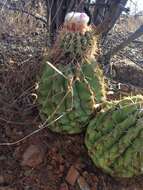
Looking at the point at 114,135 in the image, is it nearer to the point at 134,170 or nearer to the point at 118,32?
the point at 134,170

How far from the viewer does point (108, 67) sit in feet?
10.2

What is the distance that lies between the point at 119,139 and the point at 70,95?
0.31 metres

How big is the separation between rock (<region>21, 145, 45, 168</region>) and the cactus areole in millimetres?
133

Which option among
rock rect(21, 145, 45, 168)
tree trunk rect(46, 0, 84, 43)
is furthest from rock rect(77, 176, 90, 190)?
tree trunk rect(46, 0, 84, 43)

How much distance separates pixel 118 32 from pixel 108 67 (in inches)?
61.9

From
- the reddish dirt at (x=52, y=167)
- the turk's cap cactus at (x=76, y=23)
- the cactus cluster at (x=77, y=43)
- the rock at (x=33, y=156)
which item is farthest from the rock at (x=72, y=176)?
the turk's cap cactus at (x=76, y=23)

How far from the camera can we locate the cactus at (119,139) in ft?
7.07

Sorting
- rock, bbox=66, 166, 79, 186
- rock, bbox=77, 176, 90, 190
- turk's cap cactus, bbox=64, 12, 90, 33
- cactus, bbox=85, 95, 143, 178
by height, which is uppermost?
turk's cap cactus, bbox=64, 12, 90, 33

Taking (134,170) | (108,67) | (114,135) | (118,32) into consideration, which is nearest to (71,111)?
(114,135)

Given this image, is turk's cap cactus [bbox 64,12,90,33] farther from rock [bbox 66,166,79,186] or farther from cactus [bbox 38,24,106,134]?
rock [bbox 66,166,79,186]

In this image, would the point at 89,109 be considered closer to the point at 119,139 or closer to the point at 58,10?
the point at 119,139

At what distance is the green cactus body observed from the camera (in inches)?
89.9

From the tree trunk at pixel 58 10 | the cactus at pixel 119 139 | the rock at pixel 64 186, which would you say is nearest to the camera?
the cactus at pixel 119 139

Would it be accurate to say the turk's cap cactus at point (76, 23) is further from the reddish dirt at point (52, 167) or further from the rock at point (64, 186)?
the rock at point (64, 186)
